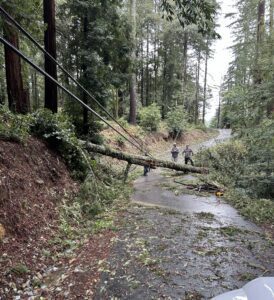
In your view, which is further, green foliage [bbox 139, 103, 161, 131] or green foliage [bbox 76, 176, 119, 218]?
green foliage [bbox 139, 103, 161, 131]

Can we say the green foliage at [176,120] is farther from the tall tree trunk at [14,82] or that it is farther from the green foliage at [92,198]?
the green foliage at [92,198]

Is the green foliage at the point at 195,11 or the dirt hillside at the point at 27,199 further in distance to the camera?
the green foliage at the point at 195,11

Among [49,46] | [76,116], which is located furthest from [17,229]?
[76,116]

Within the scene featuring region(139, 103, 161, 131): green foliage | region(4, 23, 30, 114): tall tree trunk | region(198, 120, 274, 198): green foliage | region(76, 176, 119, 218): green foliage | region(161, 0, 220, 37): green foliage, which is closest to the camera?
region(161, 0, 220, 37): green foliage

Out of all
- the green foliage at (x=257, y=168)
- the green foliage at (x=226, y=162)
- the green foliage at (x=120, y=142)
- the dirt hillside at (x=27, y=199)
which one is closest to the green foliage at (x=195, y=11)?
→ the dirt hillside at (x=27, y=199)

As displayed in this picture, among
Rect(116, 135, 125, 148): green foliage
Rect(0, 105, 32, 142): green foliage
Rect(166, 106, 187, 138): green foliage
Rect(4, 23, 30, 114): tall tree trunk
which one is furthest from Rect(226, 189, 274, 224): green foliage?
Rect(166, 106, 187, 138): green foliage

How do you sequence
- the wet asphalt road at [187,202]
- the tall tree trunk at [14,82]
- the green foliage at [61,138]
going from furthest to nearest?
the tall tree trunk at [14,82] < the green foliage at [61,138] < the wet asphalt road at [187,202]

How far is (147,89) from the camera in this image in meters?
32.5

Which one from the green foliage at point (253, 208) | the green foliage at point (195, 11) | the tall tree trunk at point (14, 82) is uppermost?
the green foliage at point (195, 11)

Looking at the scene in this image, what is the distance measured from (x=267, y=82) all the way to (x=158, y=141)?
13983mm

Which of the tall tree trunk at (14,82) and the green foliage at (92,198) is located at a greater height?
the tall tree trunk at (14,82)

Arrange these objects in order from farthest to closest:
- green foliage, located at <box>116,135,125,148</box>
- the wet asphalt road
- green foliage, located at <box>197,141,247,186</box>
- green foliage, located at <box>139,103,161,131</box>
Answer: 1. green foliage, located at <box>139,103,161,131</box>
2. green foliage, located at <box>116,135,125,148</box>
3. green foliage, located at <box>197,141,247,186</box>
4. the wet asphalt road

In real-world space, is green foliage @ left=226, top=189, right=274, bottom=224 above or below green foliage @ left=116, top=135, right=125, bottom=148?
below

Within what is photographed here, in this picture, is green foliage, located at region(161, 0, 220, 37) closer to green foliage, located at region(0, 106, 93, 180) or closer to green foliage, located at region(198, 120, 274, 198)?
green foliage, located at region(0, 106, 93, 180)
